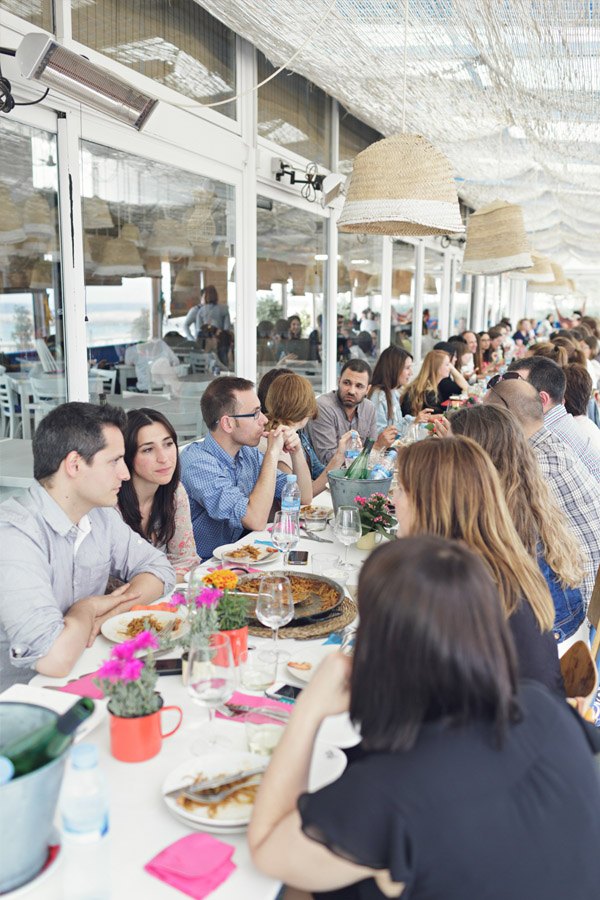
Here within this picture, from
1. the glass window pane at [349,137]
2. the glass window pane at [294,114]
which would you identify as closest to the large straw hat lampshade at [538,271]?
the glass window pane at [349,137]

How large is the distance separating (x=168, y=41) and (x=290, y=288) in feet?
7.94

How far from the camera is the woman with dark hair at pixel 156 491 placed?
283 centimetres

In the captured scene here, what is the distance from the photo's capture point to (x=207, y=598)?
1.74 meters

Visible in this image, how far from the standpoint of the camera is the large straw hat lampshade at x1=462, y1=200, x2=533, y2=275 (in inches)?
181

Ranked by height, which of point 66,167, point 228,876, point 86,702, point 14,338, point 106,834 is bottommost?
point 228,876

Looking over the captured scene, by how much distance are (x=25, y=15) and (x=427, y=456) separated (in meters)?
2.65

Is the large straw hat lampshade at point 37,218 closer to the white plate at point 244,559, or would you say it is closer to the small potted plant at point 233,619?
the white plate at point 244,559

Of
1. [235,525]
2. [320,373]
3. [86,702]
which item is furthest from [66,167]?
[320,373]

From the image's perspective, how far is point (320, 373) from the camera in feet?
24.5

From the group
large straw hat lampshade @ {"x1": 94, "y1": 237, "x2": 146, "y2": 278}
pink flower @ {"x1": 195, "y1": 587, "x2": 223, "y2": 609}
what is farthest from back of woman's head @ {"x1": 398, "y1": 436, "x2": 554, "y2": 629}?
large straw hat lampshade @ {"x1": 94, "y1": 237, "x2": 146, "y2": 278}

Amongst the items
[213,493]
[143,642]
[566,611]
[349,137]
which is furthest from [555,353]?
[143,642]

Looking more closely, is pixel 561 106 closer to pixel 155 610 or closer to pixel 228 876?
pixel 155 610

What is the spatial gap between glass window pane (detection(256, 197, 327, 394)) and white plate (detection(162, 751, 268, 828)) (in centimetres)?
462

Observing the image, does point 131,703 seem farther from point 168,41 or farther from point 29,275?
point 168,41
